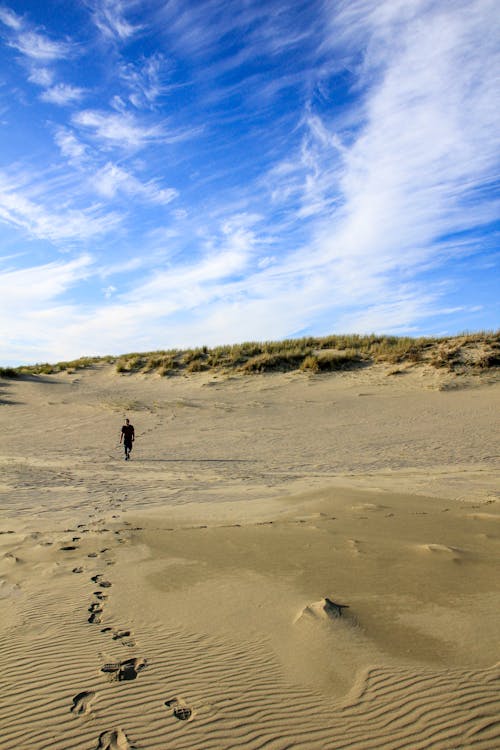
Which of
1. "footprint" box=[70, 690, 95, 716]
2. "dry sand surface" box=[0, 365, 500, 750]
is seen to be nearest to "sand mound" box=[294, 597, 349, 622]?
"dry sand surface" box=[0, 365, 500, 750]

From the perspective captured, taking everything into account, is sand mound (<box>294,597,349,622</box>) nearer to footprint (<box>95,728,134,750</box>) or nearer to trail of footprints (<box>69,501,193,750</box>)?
trail of footprints (<box>69,501,193,750</box>)

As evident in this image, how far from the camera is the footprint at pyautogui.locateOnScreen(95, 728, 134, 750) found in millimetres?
2660

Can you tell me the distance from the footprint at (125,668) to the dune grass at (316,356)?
23.0 metres

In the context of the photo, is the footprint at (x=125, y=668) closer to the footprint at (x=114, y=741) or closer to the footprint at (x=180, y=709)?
the footprint at (x=180, y=709)

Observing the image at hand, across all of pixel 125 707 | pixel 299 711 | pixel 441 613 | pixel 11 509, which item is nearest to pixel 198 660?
pixel 125 707

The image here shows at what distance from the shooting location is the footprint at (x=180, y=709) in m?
2.91

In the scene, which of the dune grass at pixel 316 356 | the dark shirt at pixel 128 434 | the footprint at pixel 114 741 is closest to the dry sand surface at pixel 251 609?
the footprint at pixel 114 741

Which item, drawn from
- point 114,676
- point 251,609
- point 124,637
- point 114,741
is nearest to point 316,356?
point 251,609

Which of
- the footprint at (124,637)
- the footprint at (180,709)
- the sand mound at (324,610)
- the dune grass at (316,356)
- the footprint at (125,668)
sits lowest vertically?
the footprint at (124,637)

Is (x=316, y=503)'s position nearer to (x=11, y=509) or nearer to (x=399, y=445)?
(x=11, y=509)

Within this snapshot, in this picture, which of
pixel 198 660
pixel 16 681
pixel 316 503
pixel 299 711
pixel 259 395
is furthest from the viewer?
pixel 259 395

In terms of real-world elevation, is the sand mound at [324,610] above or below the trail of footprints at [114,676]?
above

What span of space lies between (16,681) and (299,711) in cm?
192

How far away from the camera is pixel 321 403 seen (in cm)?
2183
